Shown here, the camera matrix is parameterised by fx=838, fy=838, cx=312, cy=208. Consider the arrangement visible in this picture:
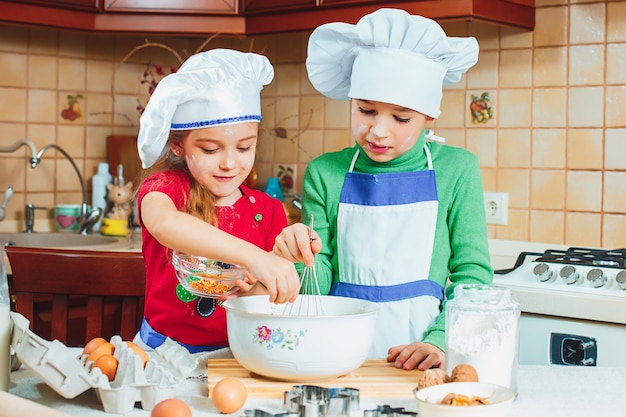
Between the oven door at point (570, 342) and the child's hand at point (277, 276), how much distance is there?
0.88 meters

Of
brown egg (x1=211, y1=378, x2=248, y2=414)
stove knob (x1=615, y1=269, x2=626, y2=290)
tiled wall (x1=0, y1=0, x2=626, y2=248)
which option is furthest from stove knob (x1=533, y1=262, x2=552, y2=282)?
brown egg (x1=211, y1=378, x2=248, y2=414)

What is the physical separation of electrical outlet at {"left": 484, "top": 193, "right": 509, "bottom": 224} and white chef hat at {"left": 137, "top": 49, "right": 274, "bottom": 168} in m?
1.15

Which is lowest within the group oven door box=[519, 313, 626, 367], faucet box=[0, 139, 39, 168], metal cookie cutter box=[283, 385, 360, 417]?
oven door box=[519, 313, 626, 367]

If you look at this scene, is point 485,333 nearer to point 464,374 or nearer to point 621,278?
point 464,374

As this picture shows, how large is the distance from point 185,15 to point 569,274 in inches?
51.6

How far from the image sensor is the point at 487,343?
0.90 metres

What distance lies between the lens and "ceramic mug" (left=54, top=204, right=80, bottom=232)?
260 cm

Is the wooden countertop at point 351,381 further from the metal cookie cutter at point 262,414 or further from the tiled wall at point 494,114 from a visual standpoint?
the tiled wall at point 494,114

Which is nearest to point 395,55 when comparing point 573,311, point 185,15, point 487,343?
point 487,343

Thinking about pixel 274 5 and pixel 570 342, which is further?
pixel 274 5

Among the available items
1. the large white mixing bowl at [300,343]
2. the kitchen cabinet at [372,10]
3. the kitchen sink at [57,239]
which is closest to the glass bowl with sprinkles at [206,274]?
the large white mixing bowl at [300,343]

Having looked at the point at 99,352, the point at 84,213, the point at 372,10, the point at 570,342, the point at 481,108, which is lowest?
the point at 570,342

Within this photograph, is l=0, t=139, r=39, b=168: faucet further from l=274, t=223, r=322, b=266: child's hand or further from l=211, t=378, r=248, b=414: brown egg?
l=211, t=378, r=248, b=414: brown egg

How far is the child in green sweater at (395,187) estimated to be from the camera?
1.31 metres
